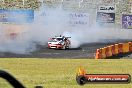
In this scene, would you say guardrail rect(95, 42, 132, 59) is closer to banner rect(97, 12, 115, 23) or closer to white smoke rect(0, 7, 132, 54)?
white smoke rect(0, 7, 132, 54)

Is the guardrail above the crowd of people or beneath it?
above

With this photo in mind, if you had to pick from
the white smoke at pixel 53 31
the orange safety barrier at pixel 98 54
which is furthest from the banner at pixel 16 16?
the orange safety barrier at pixel 98 54

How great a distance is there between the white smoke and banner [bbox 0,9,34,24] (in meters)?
0.54

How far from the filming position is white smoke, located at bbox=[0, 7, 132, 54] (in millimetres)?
37094

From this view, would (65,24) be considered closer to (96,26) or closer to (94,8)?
(96,26)

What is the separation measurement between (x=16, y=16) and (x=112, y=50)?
49.8 feet

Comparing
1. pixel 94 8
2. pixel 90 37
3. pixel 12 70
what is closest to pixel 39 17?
pixel 90 37

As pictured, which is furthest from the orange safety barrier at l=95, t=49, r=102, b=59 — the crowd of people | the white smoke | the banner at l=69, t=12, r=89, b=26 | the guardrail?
the crowd of people

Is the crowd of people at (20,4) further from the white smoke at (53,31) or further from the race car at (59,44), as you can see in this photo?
the race car at (59,44)

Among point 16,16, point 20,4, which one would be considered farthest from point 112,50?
point 20,4

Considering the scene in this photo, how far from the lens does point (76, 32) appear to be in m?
42.2

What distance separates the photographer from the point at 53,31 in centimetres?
4288

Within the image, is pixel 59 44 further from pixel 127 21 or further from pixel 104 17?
pixel 127 21

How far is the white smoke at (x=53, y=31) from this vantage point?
3709 cm
